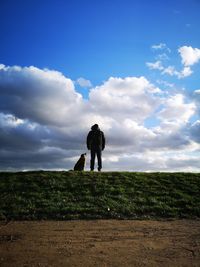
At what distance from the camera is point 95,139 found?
17453mm

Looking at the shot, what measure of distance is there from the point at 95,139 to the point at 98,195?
5.26 metres

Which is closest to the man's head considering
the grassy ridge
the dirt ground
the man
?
the man

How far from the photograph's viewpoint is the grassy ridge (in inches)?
424

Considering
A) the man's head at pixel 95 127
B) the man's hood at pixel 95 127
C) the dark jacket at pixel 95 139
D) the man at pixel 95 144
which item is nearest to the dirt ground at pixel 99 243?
the man at pixel 95 144

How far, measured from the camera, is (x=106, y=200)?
12117 mm

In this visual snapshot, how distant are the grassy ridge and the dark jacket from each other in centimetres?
198

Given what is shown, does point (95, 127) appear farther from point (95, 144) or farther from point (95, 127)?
point (95, 144)

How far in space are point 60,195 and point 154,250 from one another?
20.9 ft

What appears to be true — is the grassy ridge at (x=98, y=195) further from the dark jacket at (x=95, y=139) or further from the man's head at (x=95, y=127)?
the man's head at (x=95, y=127)

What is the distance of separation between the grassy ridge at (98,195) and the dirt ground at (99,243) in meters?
0.95

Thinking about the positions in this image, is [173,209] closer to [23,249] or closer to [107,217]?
[107,217]

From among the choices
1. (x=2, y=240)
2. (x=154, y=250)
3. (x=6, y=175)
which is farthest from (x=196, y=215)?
(x=6, y=175)

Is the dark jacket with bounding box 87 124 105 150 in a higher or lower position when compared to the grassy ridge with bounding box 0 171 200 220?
higher

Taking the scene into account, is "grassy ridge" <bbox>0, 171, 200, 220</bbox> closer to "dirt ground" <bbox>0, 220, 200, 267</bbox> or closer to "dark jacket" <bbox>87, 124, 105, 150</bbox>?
"dirt ground" <bbox>0, 220, 200, 267</bbox>
